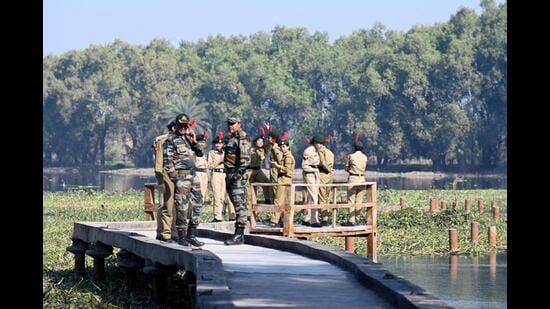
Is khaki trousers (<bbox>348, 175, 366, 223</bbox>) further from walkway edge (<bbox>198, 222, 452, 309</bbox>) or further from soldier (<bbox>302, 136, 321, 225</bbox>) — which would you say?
walkway edge (<bbox>198, 222, 452, 309</bbox>)

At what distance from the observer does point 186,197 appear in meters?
16.4

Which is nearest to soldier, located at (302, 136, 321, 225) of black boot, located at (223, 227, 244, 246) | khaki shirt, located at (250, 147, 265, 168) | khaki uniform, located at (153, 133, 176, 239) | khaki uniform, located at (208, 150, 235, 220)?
khaki shirt, located at (250, 147, 265, 168)

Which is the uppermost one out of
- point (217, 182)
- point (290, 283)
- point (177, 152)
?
point (177, 152)

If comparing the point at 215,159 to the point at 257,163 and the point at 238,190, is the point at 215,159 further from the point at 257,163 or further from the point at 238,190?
the point at 238,190

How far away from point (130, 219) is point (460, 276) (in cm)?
1555

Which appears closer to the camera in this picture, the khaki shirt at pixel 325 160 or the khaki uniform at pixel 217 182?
the khaki shirt at pixel 325 160

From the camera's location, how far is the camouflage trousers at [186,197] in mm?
16109

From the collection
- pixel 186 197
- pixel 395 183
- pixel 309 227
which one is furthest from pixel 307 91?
pixel 186 197

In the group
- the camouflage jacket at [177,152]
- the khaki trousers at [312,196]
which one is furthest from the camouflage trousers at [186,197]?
the khaki trousers at [312,196]

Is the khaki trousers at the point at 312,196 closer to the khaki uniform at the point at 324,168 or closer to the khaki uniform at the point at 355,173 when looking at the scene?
the khaki uniform at the point at 324,168

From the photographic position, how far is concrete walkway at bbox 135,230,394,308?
11.3 metres

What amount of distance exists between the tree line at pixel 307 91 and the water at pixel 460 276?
8617 cm
